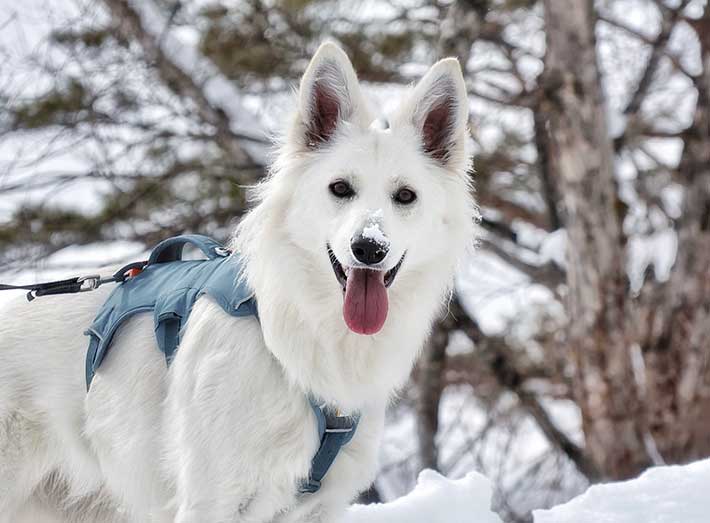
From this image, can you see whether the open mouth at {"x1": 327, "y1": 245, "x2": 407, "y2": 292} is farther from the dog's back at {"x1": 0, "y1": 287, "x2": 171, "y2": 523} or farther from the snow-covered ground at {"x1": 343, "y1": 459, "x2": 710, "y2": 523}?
the snow-covered ground at {"x1": 343, "y1": 459, "x2": 710, "y2": 523}

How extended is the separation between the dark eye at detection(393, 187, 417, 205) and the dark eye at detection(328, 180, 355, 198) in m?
0.16

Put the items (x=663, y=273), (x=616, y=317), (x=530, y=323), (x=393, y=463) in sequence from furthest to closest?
(x=530, y=323) < (x=393, y=463) < (x=663, y=273) < (x=616, y=317)

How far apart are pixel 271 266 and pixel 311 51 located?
5984 mm

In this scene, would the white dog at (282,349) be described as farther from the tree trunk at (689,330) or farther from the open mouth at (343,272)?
the tree trunk at (689,330)

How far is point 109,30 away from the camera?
8.05m

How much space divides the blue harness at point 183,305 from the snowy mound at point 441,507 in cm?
93

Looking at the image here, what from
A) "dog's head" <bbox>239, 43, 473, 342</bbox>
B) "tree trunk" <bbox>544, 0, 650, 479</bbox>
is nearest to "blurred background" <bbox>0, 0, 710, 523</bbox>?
"tree trunk" <bbox>544, 0, 650, 479</bbox>

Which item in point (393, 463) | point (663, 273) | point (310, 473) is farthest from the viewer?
point (393, 463)

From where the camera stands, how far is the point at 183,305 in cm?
296

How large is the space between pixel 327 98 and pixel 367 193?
0.47 meters

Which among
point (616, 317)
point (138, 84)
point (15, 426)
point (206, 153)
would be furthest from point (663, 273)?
point (15, 426)

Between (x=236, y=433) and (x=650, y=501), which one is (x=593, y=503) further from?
(x=236, y=433)

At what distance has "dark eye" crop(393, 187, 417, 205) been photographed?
293cm

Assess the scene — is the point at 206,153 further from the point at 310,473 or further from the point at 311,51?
the point at 310,473
